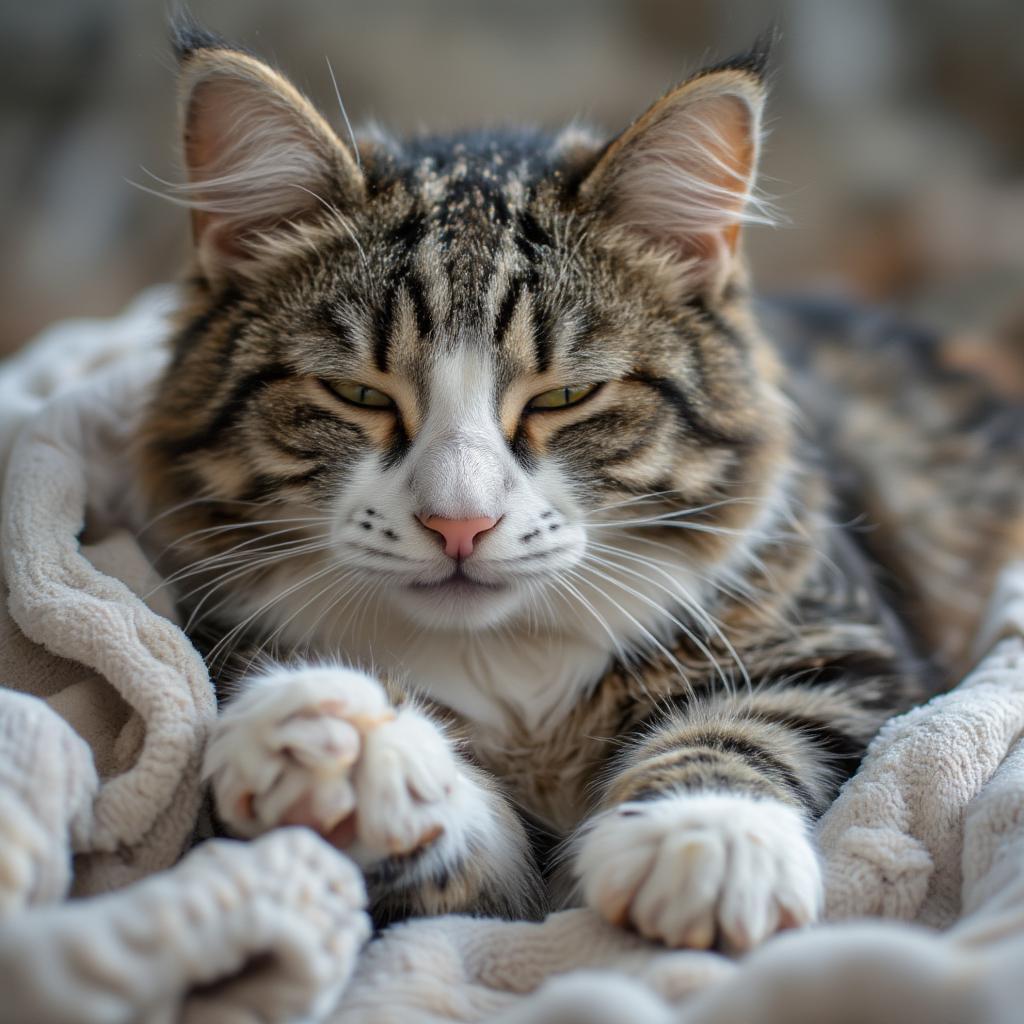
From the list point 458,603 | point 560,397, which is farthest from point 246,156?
point 458,603

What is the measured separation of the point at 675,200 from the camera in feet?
3.78

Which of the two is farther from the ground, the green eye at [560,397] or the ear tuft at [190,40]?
the ear tuft at [190,40]

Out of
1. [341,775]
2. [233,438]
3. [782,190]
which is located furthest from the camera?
[782,190]

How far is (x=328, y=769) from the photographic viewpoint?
79cm

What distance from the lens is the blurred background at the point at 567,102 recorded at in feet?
7.52

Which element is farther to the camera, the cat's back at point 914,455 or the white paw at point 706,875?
the cat's back at point 914,455

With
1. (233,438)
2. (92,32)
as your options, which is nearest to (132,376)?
(233,438)

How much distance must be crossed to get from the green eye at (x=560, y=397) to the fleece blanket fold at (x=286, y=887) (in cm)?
43

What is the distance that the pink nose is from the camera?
0.95m

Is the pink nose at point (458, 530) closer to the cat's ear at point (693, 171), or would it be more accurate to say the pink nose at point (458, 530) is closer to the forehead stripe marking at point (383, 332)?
the forehead stripe marking at point (383, 332)

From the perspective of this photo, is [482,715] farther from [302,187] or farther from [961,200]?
[961,200]

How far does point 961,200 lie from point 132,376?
74.7 inches

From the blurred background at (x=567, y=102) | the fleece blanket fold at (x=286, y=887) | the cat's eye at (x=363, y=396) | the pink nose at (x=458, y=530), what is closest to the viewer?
the fleece blanket fold at (x=286, y=887)

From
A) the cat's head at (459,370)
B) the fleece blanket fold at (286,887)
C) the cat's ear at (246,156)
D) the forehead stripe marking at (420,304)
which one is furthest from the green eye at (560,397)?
the fleece blanket fold at (286,887)
